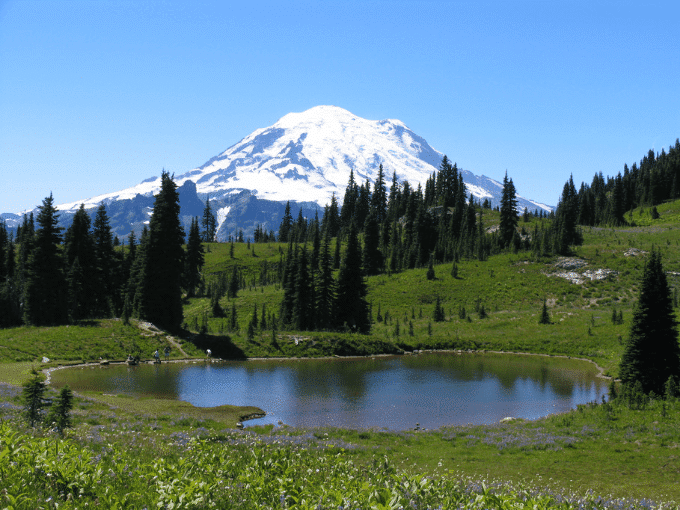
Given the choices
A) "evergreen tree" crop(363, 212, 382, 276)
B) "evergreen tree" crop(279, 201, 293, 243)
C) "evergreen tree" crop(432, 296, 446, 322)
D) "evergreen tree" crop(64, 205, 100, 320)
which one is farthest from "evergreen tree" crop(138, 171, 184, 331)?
"evergreen tree" crop(279, 201, 293, 243)

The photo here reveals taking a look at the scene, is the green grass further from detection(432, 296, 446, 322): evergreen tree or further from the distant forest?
detection(432, 296, 446, 322): evergreen tree

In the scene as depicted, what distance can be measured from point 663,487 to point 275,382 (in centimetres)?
2895

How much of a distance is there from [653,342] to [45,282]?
2210 inches

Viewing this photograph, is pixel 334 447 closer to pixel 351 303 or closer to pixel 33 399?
pixel 33 399

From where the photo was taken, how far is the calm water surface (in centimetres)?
2902

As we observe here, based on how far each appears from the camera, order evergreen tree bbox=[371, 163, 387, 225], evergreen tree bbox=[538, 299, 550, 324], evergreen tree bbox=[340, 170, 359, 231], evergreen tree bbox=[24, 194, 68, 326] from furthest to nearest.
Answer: evergreen tree bbox=[340, 170, 359, 231] → evergreen tree bbox=[371, 163, 387, 225] → evergreen tree bbox=[538, 299, 550, 324] → evergreen tree bbox=[24, 194, 68, 326]

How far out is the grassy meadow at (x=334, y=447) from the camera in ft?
22.7

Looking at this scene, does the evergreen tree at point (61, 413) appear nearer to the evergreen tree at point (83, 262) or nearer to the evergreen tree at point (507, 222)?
the evergreen tree at point (83, 262)

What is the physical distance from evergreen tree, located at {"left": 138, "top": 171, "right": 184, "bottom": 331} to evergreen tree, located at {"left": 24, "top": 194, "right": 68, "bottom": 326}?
856 cm

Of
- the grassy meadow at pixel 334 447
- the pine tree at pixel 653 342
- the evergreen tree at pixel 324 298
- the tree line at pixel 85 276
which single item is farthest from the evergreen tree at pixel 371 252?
the pine tree at pixel 653 342

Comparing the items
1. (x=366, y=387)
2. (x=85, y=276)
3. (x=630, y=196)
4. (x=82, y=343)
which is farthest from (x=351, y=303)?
(x=630, y=196)

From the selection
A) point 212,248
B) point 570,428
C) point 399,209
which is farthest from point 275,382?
point 212,248

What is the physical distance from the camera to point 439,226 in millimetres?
124938

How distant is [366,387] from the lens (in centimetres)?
3706
